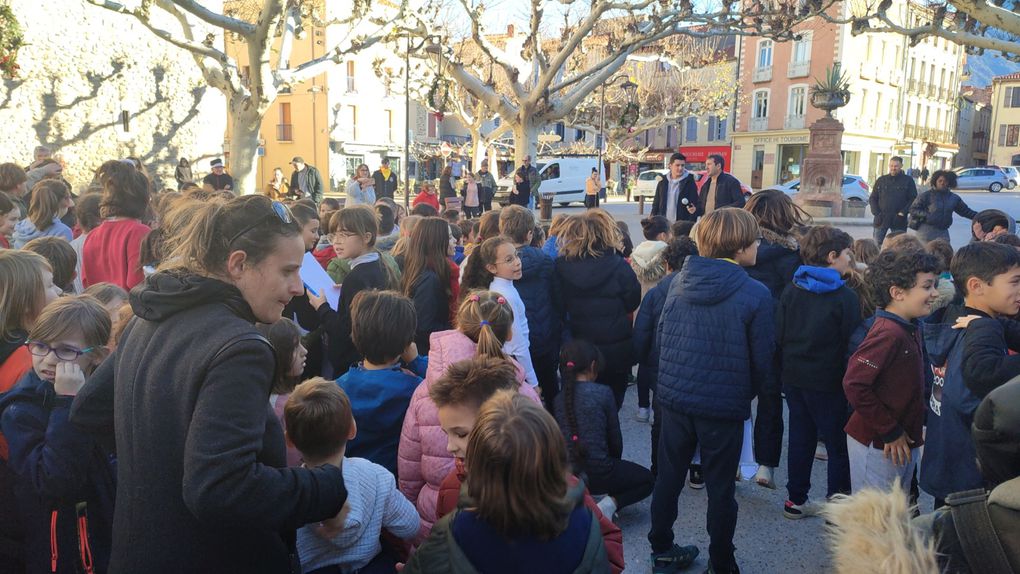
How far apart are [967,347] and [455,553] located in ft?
7.32

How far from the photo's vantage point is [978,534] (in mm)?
1079

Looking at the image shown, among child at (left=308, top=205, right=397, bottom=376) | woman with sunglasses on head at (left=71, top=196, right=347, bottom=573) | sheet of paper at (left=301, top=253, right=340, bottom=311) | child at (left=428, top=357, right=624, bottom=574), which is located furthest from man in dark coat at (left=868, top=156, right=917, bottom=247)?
woman with sunglasses on head at (left=71, top=196, right=347, bottom=573)

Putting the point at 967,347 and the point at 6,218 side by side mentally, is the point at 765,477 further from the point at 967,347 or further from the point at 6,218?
the point at 6,218

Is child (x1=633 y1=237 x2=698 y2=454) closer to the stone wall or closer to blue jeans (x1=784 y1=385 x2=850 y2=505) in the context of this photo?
blue jeans (x1=784 y1=385 x2=850 y2=505)

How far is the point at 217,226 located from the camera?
1.64 m

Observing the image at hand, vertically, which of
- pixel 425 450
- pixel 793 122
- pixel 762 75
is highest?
pixel 762 75

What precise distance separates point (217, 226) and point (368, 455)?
1511 mm

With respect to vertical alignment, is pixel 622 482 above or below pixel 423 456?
below

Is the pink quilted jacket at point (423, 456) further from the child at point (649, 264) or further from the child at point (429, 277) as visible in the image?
the child at point (649, 264)

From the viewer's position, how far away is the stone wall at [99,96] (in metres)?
13.7

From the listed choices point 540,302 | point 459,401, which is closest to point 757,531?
point 540,302

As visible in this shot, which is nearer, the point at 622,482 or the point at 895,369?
the point at 895,369

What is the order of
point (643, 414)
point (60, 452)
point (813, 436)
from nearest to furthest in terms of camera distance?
point (60, 452)
point (813, 436)
point (643, 414)

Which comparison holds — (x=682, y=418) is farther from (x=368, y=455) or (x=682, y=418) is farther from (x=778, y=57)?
(x=778, y=57)
